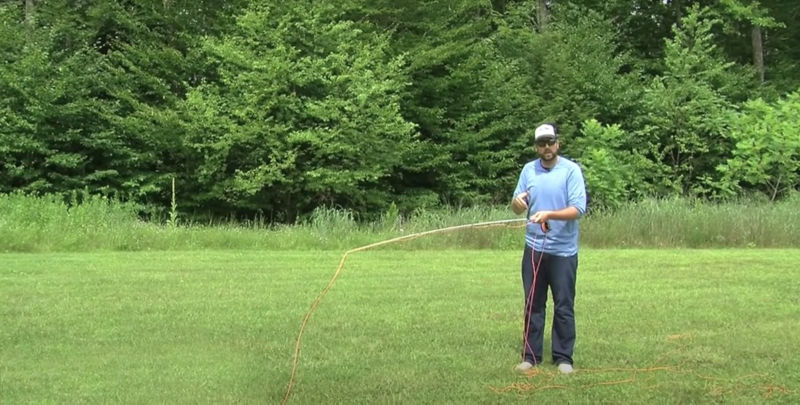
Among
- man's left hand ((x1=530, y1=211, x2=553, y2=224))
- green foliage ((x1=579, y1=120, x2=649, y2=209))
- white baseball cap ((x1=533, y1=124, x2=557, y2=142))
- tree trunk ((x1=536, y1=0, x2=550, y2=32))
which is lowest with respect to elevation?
man's left hand ((x1=530, y1=211, x2=553, y2=224))

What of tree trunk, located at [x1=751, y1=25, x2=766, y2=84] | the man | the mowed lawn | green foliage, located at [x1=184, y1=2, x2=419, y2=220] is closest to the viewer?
the mowed lawn

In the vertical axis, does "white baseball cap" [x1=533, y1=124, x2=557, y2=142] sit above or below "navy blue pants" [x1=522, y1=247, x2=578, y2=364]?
above

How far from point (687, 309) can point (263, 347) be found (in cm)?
446

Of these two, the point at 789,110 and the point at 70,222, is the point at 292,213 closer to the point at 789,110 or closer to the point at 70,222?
the point at 70,222

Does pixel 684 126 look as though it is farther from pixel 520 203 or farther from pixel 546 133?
pixel 520 203

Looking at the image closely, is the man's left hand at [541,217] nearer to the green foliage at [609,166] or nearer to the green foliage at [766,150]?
the green foliage at [609,166]

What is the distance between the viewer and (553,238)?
17.6 ft

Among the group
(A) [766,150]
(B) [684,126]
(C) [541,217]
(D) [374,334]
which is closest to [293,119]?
(B) [684,126]

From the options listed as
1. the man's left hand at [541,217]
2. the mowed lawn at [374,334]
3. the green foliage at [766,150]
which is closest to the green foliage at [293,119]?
the mowed lawn at [374,334]

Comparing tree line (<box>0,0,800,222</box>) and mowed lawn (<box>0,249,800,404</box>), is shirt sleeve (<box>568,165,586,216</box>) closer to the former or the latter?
mowed lawn (<box>0,249,800,404</box>)

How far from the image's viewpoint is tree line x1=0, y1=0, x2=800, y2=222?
1934 cm

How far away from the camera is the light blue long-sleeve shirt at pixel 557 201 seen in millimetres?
5348

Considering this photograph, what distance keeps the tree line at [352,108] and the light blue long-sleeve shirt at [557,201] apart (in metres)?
13.6

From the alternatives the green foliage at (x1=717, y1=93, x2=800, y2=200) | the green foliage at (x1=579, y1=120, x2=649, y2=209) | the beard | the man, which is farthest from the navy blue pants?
the green foliage at (x1=717, y1=93, x2=800, y2=200)
